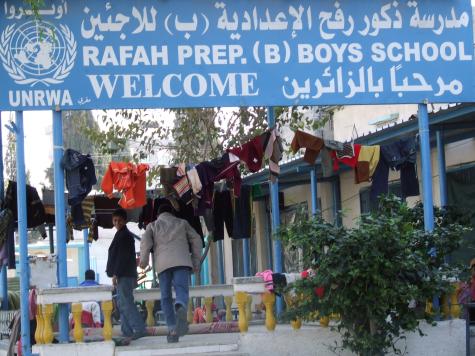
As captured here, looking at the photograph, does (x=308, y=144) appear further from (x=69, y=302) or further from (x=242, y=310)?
(x=69, y=302)

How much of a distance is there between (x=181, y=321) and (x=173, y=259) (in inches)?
28.8

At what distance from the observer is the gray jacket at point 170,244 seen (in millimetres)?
10398

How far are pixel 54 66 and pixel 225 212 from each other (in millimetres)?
4314

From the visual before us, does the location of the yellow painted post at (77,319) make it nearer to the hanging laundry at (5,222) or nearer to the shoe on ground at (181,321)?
the shoe on ground at (181,321)

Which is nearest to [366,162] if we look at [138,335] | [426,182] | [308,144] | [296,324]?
[308,144]

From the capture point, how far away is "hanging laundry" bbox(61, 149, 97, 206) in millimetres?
9961

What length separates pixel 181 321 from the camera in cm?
1020

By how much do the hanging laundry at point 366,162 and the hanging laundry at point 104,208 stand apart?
4672 mm

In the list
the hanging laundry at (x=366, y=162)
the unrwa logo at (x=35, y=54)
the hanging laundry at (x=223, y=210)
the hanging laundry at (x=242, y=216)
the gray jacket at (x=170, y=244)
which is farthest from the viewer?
the hanging laundry at (x=223, y=210)

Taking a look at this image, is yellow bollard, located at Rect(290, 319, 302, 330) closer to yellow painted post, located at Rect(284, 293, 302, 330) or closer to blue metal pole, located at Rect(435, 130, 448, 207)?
yellow painted post, located at Rect(284, 293, 302, 330)

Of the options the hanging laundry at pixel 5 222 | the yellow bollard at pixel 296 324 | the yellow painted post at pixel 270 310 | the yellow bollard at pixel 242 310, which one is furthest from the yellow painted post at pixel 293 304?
the hanging laundry at pixel 5 222

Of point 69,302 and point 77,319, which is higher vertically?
point 69,302

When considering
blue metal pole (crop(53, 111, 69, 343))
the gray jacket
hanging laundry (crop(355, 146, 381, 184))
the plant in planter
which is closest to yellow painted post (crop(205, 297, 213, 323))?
the gray jacket

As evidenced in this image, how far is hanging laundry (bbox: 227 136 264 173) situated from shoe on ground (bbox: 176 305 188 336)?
2163mm
